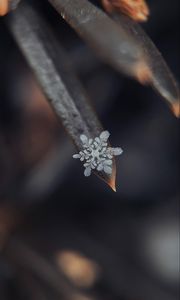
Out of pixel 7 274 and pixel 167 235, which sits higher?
pixel 167 235

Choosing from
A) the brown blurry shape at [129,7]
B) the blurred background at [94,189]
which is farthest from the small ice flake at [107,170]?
the blurred background at [94,189]

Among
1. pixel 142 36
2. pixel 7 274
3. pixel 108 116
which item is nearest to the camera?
pixel 142 36

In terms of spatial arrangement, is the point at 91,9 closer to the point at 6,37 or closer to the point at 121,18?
the point at 121,18

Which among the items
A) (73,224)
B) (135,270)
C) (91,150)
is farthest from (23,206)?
(91,150)

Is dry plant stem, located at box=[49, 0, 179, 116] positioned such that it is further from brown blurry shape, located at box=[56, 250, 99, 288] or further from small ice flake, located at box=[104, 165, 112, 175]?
brown blurry shape, located at box=[56, 250, 99, 288]

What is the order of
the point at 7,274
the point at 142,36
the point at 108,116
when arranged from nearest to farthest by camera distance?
the point at 142,36 < the point at 7,274 < the point at 108,116

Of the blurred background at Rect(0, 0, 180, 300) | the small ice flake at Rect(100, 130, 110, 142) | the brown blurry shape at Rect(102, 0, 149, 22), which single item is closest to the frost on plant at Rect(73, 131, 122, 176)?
the small ice flake at Rect(100, 130, 110, 142)
